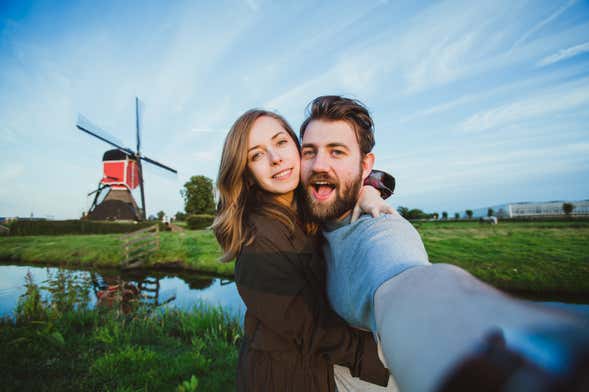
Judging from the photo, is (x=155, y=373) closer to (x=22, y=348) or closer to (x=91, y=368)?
(x=91, y=368)

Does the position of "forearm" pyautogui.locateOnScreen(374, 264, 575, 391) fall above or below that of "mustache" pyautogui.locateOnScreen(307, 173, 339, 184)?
below

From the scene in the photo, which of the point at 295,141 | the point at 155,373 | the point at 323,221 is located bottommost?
the point at 155,373

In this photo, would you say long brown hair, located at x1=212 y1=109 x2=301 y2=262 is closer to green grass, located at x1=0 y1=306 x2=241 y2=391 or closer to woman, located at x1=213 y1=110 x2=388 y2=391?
woman, located at x1=213 y1=110 x2=388 y2=391

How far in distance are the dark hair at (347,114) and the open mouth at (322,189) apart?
0.43 m

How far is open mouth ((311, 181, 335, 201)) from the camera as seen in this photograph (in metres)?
1.94

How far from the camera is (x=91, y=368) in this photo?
12.5 feet

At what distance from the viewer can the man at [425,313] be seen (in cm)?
37

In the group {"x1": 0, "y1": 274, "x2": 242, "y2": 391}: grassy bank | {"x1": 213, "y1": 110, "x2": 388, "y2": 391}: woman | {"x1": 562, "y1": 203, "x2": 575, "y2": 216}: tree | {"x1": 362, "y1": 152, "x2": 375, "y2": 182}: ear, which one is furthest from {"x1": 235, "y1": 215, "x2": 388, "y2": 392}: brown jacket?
{"x1": 562, "y1": 203, "x2": 575, "y2": 216}: tree

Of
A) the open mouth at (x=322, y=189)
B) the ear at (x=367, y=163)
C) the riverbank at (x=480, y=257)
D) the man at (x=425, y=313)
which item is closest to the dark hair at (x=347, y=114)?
the ear at (x=367, y=163)

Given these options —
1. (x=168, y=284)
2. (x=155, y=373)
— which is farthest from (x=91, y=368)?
(x=168, y=284)

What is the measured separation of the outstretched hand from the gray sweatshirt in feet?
0.35

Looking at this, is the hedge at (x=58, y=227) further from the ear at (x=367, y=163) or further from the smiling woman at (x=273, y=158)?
the ear at (x=367, y=163)

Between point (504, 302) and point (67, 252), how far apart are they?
24.1m

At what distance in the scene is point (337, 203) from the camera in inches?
73.8
